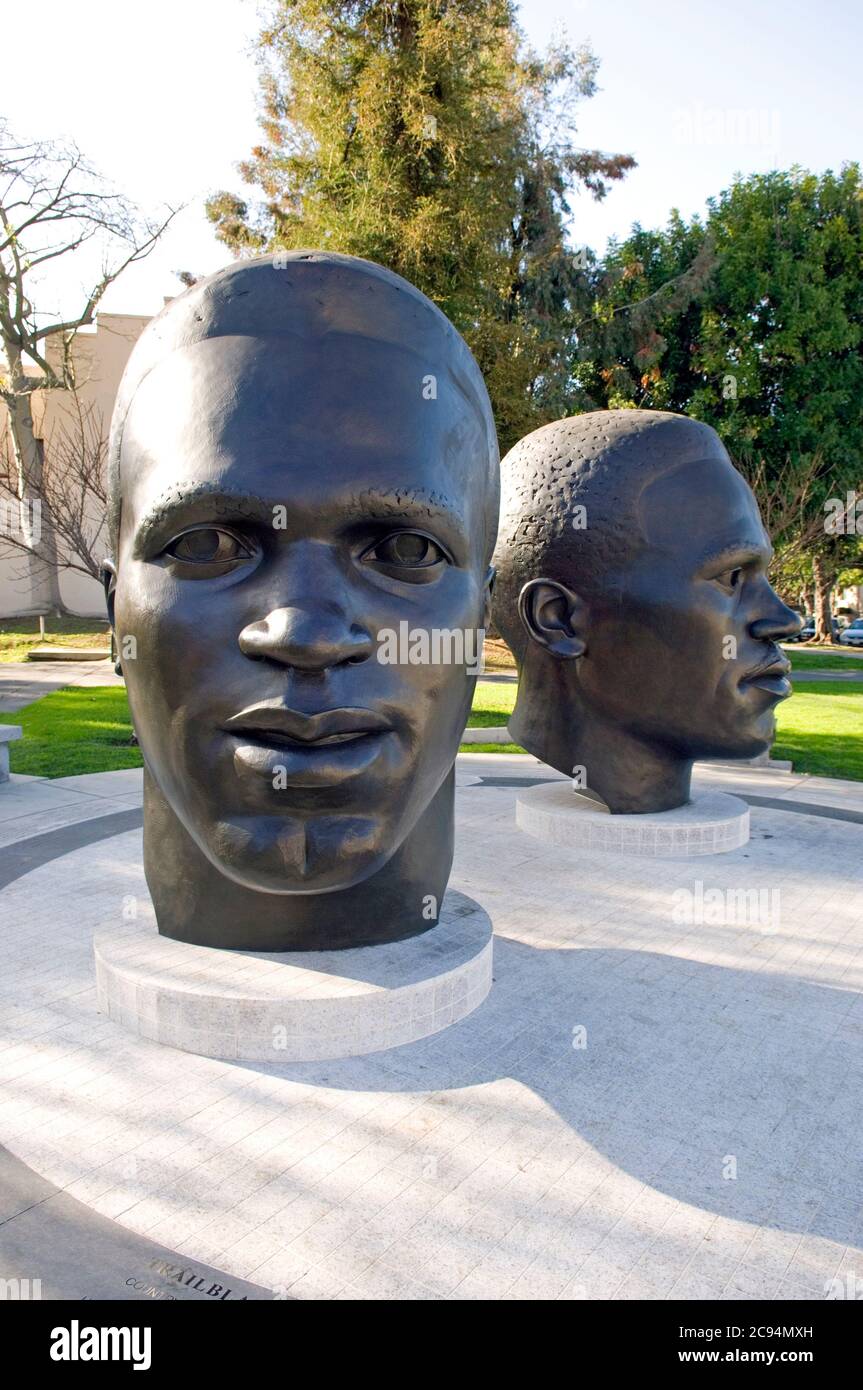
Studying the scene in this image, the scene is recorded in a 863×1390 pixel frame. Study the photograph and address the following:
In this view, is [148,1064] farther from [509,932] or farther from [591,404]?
[591,404]

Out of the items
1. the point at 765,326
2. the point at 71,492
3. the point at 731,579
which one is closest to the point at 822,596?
the point at 765,326

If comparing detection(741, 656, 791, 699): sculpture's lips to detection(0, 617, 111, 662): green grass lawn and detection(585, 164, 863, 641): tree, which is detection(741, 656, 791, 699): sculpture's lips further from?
detection(0, 617, 111, 662): green grass lawn

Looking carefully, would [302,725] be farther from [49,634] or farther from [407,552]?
[49,634]

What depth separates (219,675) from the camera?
3779 mm

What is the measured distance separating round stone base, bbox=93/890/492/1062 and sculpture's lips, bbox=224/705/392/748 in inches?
44.1

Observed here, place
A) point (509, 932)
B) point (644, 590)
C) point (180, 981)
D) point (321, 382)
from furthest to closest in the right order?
1. point (644, 590)
2. point (509, 932)
3. point (180, 981)
4. point (321, 382)

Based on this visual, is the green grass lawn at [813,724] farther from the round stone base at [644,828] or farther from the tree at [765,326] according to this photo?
the tree at [765,326]

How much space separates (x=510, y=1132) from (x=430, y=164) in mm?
20126

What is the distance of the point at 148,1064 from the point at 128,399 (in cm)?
282

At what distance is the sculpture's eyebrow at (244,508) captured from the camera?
148 inches

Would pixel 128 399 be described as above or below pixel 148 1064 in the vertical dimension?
above

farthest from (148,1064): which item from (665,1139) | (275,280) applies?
(275,280)

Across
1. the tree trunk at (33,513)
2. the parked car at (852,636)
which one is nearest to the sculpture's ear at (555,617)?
the tree trunk at (33,513)

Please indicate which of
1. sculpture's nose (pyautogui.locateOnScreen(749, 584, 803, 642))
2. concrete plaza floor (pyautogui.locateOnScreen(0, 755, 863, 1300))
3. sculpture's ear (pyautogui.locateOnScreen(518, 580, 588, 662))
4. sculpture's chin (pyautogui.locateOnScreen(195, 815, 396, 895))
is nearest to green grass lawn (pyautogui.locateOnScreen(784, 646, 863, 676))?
sculpture's nose (pyautogui.locateOnScreen(749, 584, 803, 642))
